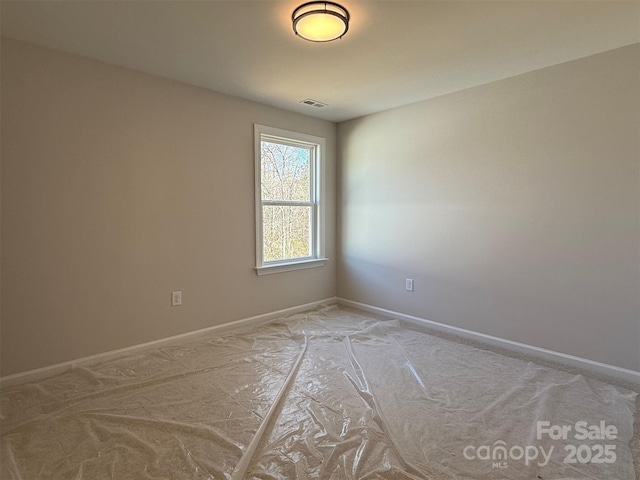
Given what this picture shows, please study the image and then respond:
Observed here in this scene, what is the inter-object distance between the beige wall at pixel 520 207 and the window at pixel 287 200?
2.03ft

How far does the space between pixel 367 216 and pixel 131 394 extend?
2883 mm

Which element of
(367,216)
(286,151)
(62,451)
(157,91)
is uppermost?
(157,91)

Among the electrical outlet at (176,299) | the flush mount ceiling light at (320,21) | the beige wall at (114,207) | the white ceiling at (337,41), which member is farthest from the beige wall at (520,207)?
the electrical outlet at (176,299)

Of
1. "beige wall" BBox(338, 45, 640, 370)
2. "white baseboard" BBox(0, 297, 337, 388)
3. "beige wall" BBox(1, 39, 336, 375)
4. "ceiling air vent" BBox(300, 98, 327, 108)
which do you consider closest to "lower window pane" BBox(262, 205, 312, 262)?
"beige wall" BBox(1, 39, 336, 375)

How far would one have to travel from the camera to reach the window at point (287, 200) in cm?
372

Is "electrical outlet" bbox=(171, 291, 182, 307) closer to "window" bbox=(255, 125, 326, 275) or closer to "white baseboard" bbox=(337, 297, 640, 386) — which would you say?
"window" bbox=(255, 125, 326, 275)

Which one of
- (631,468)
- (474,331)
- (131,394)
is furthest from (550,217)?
(131,394)

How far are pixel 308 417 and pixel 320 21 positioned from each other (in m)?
2.24

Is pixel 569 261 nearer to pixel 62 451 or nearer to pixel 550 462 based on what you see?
pixel 550 462

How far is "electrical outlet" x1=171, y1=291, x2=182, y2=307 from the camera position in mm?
3113

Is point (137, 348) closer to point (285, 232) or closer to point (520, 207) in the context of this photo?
point (285, 232)

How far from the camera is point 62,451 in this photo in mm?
1731

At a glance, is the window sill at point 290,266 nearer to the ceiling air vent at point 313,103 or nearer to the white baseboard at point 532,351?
the white baseboard at point 532,351

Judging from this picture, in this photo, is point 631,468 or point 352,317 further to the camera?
point 352,317
